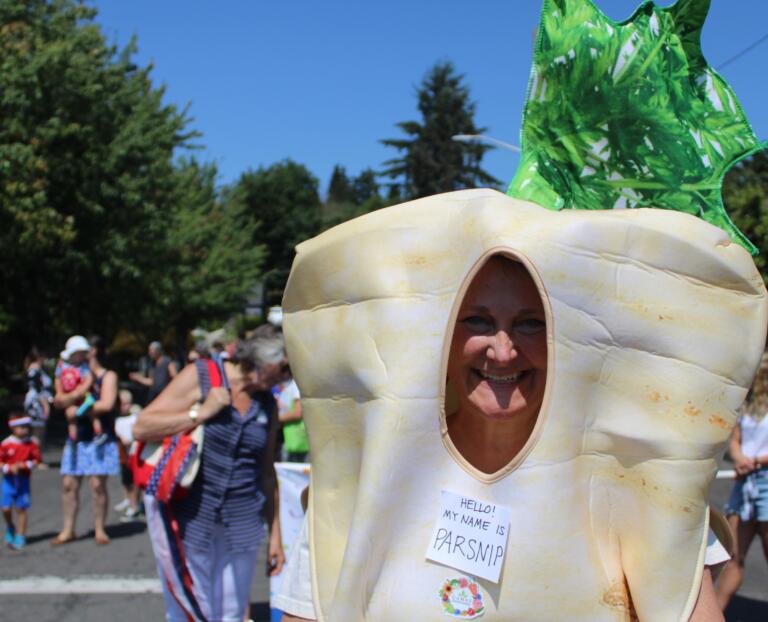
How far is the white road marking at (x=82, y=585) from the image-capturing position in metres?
6.46

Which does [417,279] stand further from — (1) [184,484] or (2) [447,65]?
(2) [447,65]

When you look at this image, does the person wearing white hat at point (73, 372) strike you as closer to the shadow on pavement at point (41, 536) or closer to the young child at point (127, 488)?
the young child at point (127, 488)

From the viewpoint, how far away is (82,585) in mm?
6625

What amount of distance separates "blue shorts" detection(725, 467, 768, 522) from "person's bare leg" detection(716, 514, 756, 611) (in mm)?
57

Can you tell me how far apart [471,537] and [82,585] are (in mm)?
5265

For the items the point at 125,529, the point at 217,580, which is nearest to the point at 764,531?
the point at 217,580

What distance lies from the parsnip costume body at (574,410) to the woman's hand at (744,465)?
12.4ft

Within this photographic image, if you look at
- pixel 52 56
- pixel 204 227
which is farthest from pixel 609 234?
pixel 204 227

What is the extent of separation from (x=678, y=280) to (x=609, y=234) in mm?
185

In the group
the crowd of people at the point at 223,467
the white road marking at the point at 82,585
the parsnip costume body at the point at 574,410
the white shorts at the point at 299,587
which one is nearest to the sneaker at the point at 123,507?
the white road marking at the point at 82,585

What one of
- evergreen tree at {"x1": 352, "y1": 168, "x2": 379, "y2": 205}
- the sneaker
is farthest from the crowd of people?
evergreen tree at {"x1": 352, "y1": 168, "x2": 379, "y2": 205}

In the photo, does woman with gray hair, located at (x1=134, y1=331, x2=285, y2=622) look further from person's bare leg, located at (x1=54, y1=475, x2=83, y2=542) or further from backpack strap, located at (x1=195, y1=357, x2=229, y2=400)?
person's bare leg, located at (x1=54, y1=475, x2=83, y2=542)

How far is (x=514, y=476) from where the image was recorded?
2.15 meters

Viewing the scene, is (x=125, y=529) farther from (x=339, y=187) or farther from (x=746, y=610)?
(x=339, y=187)
